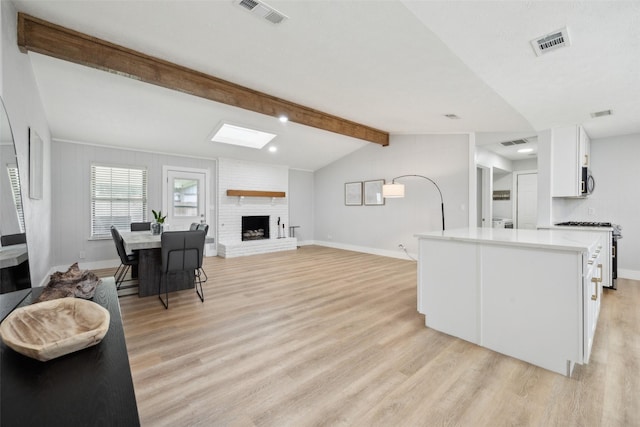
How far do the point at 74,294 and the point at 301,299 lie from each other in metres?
2.53

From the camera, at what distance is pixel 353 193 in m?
7.43

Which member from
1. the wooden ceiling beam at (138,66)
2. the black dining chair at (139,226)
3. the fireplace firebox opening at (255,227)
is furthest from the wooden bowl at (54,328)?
the fireplace firebox opening at (255,227)

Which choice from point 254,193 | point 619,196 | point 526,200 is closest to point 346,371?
point 619,196

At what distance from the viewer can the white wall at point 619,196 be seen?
14.4 feet

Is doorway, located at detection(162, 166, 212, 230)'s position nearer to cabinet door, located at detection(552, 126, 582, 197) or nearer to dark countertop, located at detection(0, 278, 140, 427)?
dark countertop, located at detection(0, 278, 140, 427)

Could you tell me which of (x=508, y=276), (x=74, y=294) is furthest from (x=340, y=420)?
(x=508, y=276)

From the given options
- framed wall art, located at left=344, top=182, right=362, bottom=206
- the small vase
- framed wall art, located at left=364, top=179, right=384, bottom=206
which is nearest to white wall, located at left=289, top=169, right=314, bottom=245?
framed wall art, located at left=344, top=182, right=362, bottom=206

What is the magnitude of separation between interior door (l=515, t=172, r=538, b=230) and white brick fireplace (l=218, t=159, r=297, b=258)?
5702 mm

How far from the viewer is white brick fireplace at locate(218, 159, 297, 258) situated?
679cm

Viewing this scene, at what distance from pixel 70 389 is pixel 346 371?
5.64 ft

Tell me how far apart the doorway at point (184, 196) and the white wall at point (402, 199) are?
339cm

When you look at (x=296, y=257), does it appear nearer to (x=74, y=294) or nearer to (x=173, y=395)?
(x=173, y=395)

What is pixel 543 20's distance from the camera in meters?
1.98

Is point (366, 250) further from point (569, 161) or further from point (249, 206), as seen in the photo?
point (569, 161)
